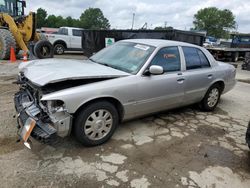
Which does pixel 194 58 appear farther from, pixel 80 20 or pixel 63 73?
pixel 80 20

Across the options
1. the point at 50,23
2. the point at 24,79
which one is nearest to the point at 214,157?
the point at 24,79

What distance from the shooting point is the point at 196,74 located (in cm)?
437

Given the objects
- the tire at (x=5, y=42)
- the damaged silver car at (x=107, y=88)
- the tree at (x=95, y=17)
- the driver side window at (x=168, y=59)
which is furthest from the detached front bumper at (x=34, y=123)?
the tree at (x=95, y=17)

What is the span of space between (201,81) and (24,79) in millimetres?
3264

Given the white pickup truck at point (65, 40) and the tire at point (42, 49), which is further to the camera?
the white pickup truck at point (65, 40)

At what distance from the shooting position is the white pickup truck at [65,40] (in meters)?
14.4

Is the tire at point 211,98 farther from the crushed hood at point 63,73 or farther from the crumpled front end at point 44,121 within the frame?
the crumpled front end at point 44,121

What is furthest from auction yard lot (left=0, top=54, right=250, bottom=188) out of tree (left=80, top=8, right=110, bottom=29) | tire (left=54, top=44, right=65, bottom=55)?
tree (left=80, top=8, right=110, bottom=29)

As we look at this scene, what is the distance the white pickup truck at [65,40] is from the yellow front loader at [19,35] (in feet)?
7.84

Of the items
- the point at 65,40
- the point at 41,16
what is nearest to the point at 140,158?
the point at 65,40

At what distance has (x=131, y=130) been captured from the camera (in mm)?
3885

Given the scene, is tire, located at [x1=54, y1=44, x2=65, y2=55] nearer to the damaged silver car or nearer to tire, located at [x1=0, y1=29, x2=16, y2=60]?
tire, located at [x1=0, y1=29, x2=16, y2=60]

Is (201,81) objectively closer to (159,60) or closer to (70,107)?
(159,60)

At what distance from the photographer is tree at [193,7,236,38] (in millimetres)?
71625
